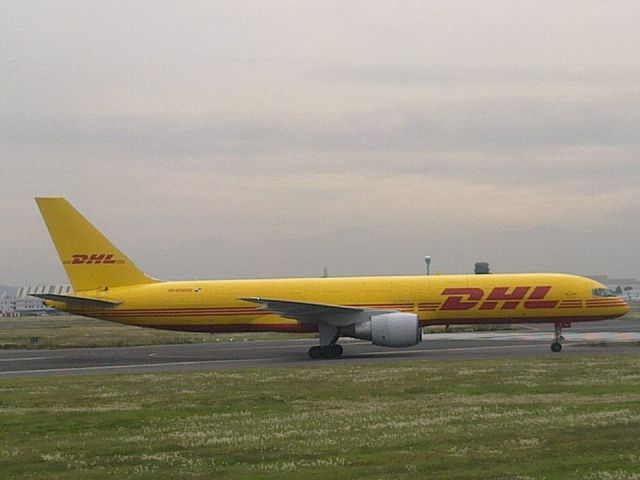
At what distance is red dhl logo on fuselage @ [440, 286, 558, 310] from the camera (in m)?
39.8

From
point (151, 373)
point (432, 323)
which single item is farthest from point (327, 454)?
point (432, 323)

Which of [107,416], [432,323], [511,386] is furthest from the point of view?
[432,323]

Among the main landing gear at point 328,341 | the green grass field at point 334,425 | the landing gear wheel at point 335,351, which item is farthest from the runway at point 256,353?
the green grass field at point 334,425

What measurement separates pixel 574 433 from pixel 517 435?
101 cm

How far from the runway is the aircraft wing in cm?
166

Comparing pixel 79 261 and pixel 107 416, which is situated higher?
pixel 79 261

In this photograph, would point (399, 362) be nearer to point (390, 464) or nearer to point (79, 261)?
point (79, 261)

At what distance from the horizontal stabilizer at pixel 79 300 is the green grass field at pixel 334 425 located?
34.5 feet

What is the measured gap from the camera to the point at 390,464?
1370 centimetres

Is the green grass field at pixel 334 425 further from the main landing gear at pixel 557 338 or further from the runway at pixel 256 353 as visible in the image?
the main landing gear at pixel 557 338

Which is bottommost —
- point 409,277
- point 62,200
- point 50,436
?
point 50,436

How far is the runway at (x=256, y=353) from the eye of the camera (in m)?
36.7

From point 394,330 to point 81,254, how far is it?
49.9 ft

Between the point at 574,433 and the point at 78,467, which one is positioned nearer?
the point at 78,467
